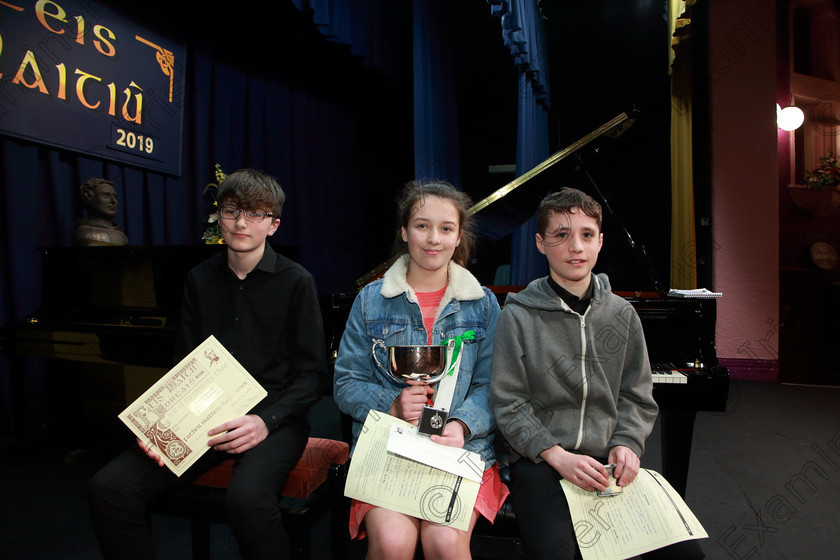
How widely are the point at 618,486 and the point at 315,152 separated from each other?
507 cm

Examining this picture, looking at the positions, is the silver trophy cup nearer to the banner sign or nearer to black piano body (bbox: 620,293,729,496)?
black piano body (bbox: 620,293,729,496)

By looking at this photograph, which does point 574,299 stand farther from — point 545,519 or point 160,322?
point 160,322

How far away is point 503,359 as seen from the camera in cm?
134

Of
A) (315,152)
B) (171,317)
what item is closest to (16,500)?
(171,317)

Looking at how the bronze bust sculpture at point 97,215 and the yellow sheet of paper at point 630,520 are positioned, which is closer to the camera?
the yellow sheet of paper at point 630,520

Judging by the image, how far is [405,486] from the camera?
3.85 ft

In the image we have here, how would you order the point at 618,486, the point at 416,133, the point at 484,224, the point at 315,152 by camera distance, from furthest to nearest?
the point at 315,152 < the point at 416,133 < the point at 484,224 < the point at 618,486

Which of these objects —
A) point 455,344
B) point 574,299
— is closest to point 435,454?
point 455,344

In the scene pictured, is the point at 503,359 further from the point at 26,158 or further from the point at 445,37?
the point at 445,37

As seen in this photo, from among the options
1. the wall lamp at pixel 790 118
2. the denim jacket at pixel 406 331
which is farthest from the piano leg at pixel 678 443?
the wall lamp at pixel 790 118

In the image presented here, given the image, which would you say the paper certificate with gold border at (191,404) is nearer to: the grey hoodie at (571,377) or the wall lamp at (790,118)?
the grey hoodie at (571,377)

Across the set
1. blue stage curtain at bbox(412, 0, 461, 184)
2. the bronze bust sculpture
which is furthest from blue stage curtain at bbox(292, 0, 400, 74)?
the bronze bust sculpture

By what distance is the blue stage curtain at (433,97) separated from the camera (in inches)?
165

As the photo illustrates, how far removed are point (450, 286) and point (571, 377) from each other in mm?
451
